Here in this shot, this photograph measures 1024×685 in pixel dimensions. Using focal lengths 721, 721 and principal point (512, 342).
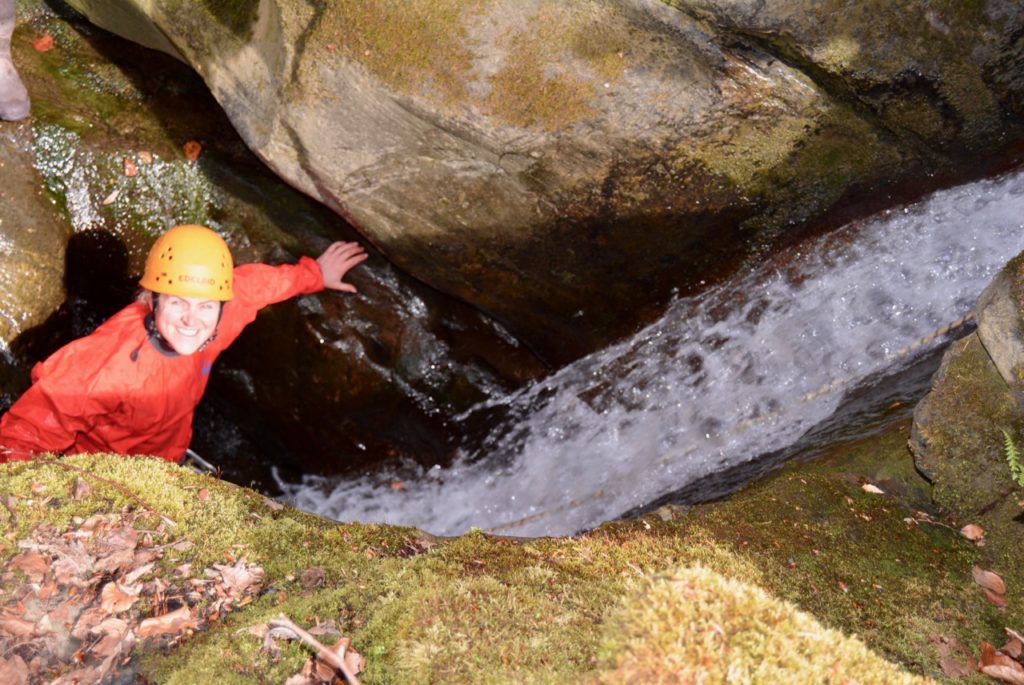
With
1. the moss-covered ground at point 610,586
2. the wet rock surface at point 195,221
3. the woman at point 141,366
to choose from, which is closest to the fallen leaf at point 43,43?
the wet rock surface at point 195,221

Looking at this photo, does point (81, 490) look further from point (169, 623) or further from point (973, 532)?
point (973, 532)

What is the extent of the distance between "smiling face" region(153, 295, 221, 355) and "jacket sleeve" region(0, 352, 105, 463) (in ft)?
2.02

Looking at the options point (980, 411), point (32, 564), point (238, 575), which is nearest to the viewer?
point (32, 564)

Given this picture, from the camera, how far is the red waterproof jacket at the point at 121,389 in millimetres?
4656

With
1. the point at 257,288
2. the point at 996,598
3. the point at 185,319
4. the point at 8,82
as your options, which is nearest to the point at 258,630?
the point at 185,319

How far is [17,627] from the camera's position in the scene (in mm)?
2727

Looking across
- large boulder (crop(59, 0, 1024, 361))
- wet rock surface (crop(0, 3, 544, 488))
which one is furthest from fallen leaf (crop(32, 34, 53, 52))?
large boulder (crop(59, 0, 1024, 361))

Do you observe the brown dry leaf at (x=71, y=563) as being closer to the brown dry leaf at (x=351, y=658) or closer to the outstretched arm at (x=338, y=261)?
the brown dry leaf at (x=351, y=658)

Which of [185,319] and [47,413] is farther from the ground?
[185,319]

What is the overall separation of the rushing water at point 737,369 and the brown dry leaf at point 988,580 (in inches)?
79.1

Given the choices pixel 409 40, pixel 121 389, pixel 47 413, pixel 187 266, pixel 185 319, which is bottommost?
pixel 47 413

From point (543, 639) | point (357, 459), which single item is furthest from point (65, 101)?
point (543, 639)

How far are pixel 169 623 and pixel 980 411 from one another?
418 cm

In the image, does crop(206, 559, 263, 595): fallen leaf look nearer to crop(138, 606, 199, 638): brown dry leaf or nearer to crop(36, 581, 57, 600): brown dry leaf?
crop(138, 606, 199, 638): brown dry leaf
